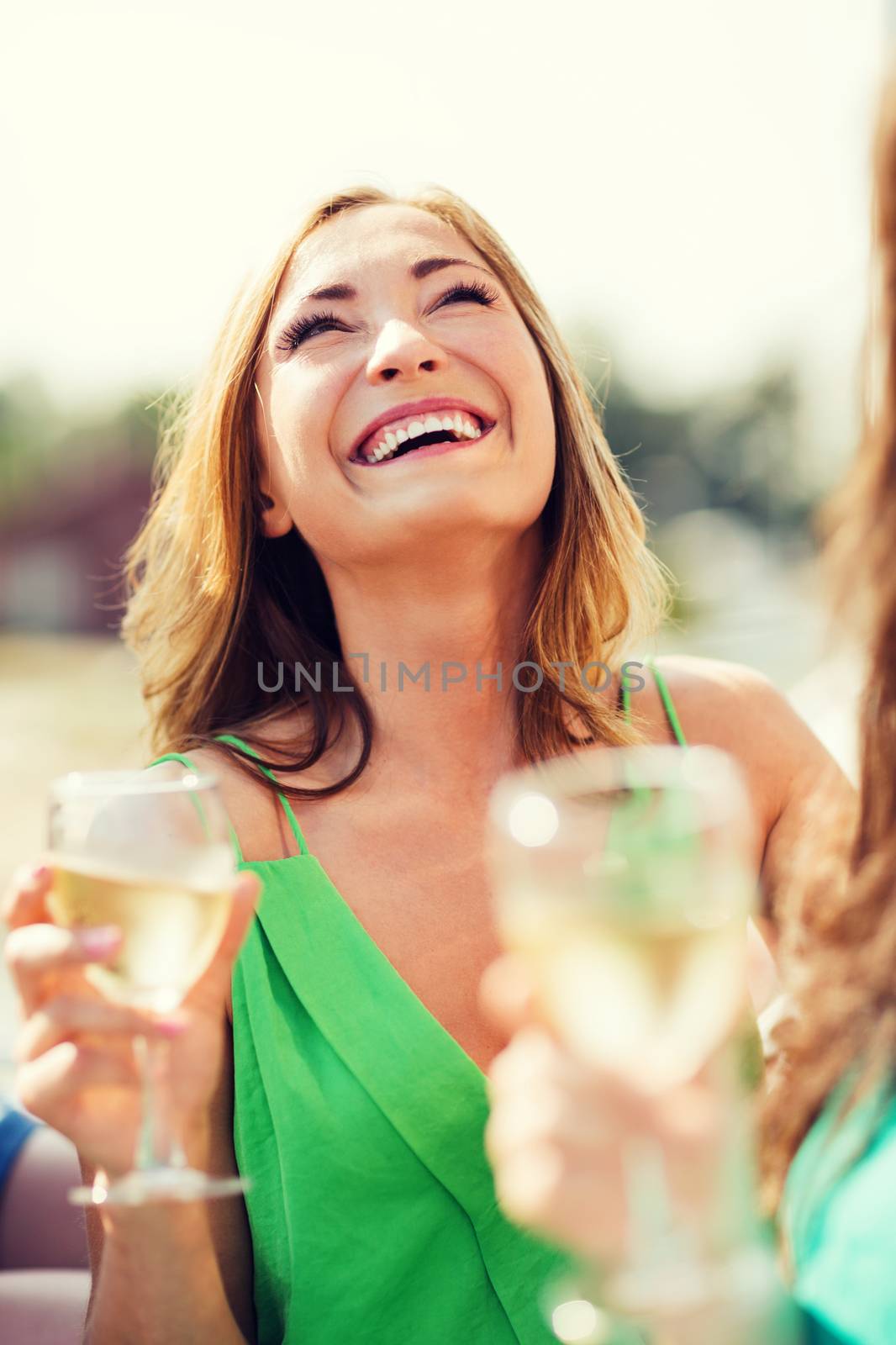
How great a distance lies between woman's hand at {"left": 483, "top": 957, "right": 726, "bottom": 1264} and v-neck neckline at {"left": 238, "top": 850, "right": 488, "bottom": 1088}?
2.80 ft

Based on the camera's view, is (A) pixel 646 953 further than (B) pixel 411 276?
No

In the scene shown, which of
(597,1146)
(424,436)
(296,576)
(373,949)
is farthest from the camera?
(296,576)

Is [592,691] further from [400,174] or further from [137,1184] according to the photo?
[137,1184]

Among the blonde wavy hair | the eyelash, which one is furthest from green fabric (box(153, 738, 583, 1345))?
the eyelash

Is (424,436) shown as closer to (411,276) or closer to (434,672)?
(411,276)

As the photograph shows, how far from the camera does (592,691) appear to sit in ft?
7.53

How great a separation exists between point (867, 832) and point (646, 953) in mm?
388

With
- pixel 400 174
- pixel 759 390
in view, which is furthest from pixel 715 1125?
pixel 759 390

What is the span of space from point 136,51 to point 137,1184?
32.3 feet

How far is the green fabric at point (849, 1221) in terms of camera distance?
1015 mm

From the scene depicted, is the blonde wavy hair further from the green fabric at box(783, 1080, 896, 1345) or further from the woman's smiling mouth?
the green fabric at box(783, 1080, 896, 1345)

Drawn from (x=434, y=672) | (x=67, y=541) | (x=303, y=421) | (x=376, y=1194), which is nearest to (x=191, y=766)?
(x=434, y=672)

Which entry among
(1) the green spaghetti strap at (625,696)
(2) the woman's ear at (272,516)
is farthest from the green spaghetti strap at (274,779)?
(1) the green spaghetti strap at (625,696)

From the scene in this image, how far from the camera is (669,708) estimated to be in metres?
2.28
